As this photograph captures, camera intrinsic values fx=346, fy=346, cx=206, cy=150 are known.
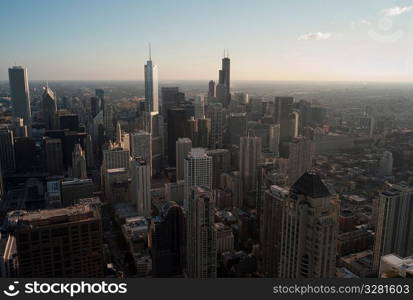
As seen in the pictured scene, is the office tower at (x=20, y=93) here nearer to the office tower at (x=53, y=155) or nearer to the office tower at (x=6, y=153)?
the office tower at (x=6, y=153)

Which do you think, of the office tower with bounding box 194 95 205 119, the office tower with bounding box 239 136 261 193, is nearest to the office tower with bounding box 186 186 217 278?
the office tower with bounding box 239 136 261 193

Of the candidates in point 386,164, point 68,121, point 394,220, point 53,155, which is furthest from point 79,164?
point 394,220

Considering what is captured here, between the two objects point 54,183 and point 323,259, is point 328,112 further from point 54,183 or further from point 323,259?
point 54,183

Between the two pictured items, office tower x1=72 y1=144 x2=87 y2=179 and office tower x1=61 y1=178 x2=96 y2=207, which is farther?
office tower x1=72 y1=144 x2=87 y2=179

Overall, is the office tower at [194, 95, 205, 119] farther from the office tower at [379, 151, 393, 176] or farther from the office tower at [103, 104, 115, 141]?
the office tower at [379, 151, 393, 176]

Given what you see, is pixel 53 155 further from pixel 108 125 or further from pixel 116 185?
pixel 108 125

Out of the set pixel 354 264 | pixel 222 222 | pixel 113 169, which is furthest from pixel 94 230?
pixel 113 169
